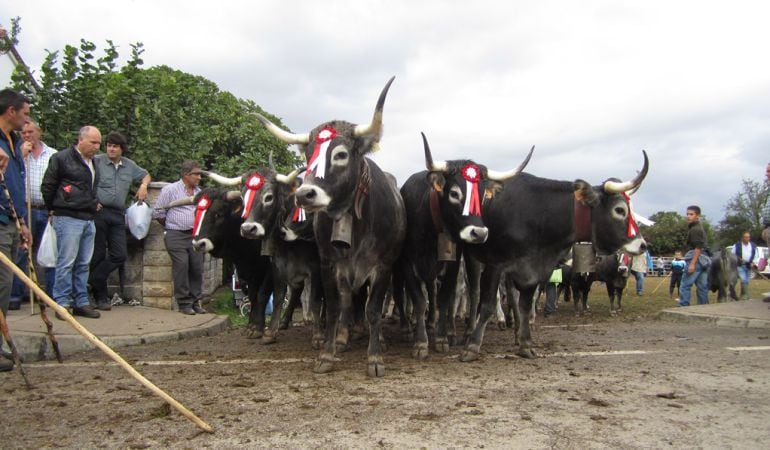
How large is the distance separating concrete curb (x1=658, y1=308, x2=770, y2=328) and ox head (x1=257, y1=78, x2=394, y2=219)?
671cm

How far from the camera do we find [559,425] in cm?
363

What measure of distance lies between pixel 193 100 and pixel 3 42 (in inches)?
218

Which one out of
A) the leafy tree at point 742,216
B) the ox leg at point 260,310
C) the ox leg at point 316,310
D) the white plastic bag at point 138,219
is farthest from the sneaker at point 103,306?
the leafy tree at point 742,216

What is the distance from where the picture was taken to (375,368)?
16.7 feet

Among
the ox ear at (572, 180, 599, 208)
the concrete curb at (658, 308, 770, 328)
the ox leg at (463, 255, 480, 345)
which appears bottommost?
the concrete curb at (658, 308, 770, 328)

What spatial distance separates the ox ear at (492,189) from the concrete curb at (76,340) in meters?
4.34

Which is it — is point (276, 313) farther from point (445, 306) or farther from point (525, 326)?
point (525, 326)

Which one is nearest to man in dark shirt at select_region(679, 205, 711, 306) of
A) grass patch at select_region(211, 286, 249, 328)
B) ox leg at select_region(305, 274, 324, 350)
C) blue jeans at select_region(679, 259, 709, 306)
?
blue jeans at select_region(679, 259, 709, 306)

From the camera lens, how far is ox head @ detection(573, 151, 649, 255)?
6371mm

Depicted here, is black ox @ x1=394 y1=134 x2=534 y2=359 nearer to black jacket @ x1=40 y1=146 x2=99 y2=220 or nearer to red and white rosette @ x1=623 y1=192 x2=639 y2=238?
red and white rosette @ x1=623 y1=192 x2=639 y2=238

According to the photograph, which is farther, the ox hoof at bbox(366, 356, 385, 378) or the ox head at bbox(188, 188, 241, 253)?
the ox head at bbox(188, 188, 241, 253)

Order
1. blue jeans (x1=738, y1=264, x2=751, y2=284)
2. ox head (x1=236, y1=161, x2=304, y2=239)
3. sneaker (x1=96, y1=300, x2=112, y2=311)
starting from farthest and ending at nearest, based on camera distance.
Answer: blue jeans (x1=738, y1=264, x2=751, y2=284), sneaker (x1=96, y1=300, x2=112, y2=311), ox head (x1=236, y1=161, x2=304, y2=239)

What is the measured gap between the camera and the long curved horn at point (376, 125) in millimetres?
5043

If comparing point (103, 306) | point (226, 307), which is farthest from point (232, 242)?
point (226, 307)
